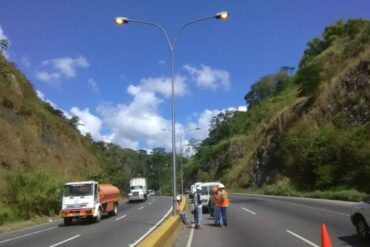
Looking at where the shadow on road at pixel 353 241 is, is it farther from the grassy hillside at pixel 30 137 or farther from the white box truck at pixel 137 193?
the white box truck at pixel 137 193

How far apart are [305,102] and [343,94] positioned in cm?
1104

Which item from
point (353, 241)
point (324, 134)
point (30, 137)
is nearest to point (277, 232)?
point (353, 241)

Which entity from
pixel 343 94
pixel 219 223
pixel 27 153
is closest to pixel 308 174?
pixel 343 94

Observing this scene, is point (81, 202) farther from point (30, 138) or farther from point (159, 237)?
point (30, 138)

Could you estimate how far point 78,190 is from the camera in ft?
95.1

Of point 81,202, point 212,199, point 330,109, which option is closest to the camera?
point 212,199

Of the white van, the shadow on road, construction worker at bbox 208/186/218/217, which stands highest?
the white van

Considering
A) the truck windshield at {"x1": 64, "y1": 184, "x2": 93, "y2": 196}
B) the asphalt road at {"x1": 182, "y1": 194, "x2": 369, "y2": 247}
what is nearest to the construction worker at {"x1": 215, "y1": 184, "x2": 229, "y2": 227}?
the asphalt road at {"x1": 182, "y1": 194, "x2": 369, "y2": 247}

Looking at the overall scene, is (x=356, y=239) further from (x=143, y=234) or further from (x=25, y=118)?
(x=25, y=118)

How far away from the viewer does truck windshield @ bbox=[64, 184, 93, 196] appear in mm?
28906

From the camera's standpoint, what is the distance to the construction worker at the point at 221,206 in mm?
20634

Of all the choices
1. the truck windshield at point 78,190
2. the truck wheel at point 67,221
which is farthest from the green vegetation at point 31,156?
the truck windshield at point 78,190

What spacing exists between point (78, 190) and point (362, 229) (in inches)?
705

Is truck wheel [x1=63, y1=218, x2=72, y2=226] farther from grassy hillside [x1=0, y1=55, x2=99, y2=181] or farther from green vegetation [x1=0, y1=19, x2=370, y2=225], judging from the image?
grassy hillside [x1=0, y1=55, x2=99, y2=181]
